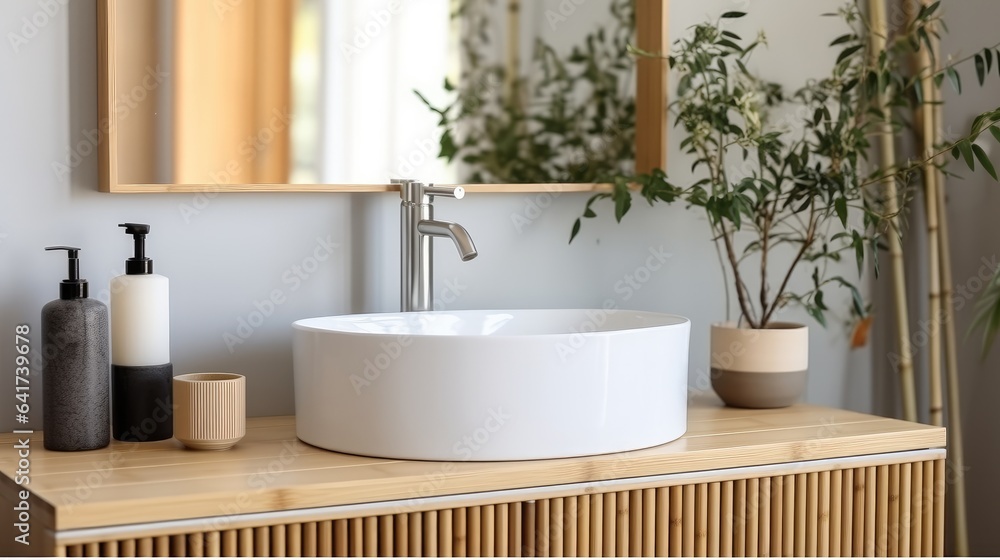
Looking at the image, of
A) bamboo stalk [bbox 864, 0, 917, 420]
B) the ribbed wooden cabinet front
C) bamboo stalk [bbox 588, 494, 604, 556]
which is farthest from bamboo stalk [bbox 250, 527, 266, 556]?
bamboo stalk [bbox 864, 0, 917, 420]

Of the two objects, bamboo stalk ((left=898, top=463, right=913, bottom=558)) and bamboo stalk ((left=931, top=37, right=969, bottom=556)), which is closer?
bamboo stalk ((left=898, top=463, right=913, bottom=558))

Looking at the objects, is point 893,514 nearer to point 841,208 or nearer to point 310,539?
point 841,208

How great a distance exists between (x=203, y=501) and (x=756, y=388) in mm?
807

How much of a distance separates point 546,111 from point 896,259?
→ 66 centimetres

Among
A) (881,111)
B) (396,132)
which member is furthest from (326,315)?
(881,111)

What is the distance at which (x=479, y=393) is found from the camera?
117 centimetres

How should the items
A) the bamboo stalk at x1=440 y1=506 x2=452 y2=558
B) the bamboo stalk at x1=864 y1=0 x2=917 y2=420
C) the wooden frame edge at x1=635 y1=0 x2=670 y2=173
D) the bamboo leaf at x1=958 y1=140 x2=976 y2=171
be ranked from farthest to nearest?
1. the bamboo stalk at x1=864 y1=0 x2=917 y2=420
2. the wooden frame edge at x1=635 y1=0 x2=670 y2=173
3. the bamboo leaf at x1=958 y1=140 x2=976 y2=171
4. the bamboo stalk at x1=440 y1=506 x2=452 y2=558

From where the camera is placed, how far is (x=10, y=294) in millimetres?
1336

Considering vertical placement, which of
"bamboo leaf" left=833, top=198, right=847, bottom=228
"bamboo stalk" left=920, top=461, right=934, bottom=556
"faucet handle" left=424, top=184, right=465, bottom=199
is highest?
"faucet handle" left=424, top=184, right=465, bottom=199

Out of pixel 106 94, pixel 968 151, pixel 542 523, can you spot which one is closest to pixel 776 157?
pixel 968 151

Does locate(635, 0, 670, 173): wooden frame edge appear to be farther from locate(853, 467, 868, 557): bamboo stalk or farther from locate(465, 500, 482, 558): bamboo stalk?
locate(465, 500, 482, 558): bamboo stalk

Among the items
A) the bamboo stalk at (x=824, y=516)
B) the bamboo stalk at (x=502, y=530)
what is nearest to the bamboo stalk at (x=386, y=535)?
the bamboo stalk at (x=502, y=530)

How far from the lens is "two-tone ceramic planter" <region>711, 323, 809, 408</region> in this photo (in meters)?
1.53

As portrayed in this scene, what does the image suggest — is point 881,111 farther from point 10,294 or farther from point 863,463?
point 10,294
